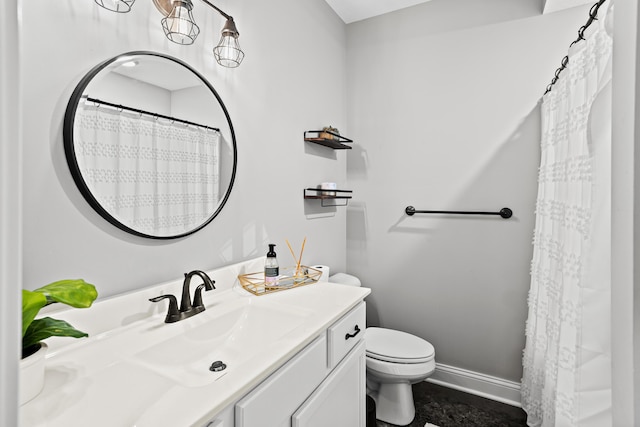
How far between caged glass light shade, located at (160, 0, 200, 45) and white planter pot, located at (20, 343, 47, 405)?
3.27 feet

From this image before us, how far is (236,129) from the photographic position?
1445 mm

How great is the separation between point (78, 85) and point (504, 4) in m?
2.28

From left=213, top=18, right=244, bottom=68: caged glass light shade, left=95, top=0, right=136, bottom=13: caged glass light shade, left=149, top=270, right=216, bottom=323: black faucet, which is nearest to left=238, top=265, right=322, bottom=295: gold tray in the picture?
left=149, top=270, right=216, bottom=323: black faucet

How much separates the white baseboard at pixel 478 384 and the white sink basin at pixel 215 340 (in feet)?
4.96

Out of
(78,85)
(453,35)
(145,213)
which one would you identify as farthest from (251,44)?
(453,35)

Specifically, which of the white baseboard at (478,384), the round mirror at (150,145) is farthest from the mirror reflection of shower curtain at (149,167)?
the white baseboard at (478,384)

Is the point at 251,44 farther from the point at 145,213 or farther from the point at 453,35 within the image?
the point at 453,35

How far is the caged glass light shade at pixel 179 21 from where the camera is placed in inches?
41.8

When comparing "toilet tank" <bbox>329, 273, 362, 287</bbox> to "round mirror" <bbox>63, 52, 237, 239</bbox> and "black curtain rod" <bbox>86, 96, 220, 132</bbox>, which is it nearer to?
"round mirror" <bbox>63, 52, 237, 239</bbox>

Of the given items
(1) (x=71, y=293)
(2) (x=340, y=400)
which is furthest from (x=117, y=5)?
(2) (x=340, y=400)

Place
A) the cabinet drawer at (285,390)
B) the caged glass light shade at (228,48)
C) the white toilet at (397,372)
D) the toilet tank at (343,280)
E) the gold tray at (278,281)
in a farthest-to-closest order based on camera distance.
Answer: the toilet tank at (343,280), the white toilet at (397,372), the gold tray at (278,281), the caged glass light shade at (228,48), the cabinet drawer at (285,390)

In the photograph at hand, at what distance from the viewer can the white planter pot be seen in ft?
2.04

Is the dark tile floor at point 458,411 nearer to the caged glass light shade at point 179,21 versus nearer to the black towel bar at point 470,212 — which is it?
the black towel bar at point 470,212

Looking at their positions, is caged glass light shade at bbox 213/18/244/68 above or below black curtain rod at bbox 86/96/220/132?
above
